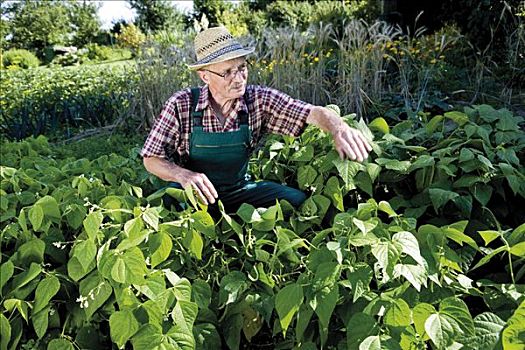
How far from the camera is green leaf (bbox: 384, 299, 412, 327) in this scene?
1.65m

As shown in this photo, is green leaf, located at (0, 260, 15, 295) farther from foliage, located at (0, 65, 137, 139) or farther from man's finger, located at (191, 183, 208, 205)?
foliage, located at (0, 65, 137, 139)

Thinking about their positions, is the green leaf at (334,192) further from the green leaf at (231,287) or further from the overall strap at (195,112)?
the overall strap at (195,112)

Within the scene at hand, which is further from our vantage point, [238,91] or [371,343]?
[238,91]

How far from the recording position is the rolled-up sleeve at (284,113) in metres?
2.62

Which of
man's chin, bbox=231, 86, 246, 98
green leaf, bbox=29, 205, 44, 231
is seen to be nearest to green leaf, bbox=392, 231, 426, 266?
man's chin, bbox=231, 86, 246, 98

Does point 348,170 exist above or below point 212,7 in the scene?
below

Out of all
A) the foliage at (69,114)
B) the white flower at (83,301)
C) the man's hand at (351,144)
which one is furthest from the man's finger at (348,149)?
the foliage at (69,114)

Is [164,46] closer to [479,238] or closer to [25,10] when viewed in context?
[479,238]

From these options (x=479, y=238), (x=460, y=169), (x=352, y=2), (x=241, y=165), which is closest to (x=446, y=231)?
(x=479, y=238)

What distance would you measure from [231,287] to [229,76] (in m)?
0.96

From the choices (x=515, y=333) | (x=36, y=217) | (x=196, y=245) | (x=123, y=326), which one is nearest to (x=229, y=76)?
(x=196, y=245)

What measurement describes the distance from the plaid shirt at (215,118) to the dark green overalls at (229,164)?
0.03 meters

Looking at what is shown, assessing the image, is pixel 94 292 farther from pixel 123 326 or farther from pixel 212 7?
pixel 212 7

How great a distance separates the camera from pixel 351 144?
2.31m
